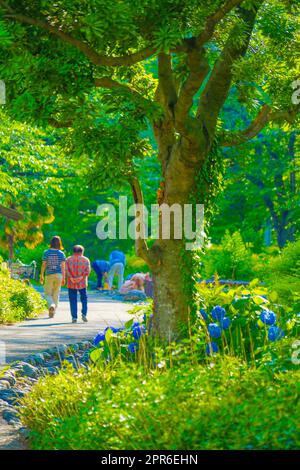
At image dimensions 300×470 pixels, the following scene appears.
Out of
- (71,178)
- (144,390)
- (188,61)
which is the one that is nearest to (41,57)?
(188,61)

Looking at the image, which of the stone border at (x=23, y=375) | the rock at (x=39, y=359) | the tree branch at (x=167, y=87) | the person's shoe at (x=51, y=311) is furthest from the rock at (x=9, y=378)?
the person's shoe at (x=51, y=311)

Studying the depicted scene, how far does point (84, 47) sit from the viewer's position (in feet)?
29.7

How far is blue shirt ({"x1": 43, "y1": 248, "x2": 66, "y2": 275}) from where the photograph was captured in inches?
711

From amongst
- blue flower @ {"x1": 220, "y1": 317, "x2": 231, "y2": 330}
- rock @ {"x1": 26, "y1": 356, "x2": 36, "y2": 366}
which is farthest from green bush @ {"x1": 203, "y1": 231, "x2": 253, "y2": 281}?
blue flower @ {"x1": 220, "y1": 317, "x2": 231, "y2": 330}

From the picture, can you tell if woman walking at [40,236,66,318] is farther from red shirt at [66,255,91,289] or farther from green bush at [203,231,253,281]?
green bush at [203,231,253,281]

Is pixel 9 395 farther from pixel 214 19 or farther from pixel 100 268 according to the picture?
pixel 100 268

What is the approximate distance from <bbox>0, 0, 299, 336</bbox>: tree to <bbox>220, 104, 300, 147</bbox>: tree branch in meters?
0.02

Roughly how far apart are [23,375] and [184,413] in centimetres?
502

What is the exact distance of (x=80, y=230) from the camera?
42344 millimetres

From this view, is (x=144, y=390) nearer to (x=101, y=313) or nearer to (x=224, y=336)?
(x=224, y=336)

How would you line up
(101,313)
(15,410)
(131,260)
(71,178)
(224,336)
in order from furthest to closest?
(131,260) → (71,178) → (101,313) → (224,336) → (15,410)

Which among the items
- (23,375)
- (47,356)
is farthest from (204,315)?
(47,356)

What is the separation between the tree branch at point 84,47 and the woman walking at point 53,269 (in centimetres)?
888
